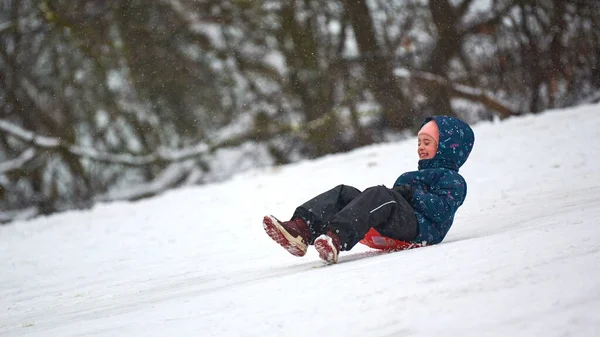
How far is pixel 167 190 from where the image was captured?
986 cm

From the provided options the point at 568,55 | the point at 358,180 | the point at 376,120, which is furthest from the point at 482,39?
the point at 358,180

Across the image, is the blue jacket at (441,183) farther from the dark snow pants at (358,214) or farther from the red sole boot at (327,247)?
the red sole boot at (327,247)

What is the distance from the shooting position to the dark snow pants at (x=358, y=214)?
11.0 feet

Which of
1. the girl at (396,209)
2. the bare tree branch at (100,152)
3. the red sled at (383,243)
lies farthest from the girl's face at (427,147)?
the bare tree branch at (100,152)

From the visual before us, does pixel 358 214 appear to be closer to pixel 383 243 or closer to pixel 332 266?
pixel 332 266

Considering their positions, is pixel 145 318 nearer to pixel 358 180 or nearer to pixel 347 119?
pixel 358 180

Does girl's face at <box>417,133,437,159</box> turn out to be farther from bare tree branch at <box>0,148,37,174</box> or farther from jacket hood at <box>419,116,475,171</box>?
bare tree branch at <box>0,148,37,174</box>

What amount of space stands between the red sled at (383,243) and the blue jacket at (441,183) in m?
0.05

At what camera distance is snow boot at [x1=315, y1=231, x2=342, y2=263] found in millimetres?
3250

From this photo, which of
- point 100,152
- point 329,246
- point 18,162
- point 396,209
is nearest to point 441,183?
point 396,209

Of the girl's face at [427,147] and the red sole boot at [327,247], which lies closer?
the red sole boot at [327,247]

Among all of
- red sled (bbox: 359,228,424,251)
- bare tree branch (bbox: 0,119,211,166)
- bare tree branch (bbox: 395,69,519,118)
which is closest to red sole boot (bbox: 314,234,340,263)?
red sled (bbox: 359,228,424,251)

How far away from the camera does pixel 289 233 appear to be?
11.2 feet

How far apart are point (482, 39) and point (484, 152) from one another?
2.48m
